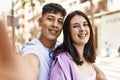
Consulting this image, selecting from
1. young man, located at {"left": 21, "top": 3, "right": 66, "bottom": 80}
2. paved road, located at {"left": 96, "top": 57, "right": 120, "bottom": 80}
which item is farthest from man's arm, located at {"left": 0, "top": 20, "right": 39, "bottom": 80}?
paved road, located at {"left": 96, "top": 57, "right": 120, "bottom": 80}

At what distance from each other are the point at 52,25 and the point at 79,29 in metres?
0.13

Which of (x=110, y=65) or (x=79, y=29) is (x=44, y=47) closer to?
(x=79, y=29)

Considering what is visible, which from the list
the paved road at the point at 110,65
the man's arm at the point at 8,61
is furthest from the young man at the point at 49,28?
the paved road at the point at 110,65

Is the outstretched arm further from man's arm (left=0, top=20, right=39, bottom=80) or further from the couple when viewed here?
the couple

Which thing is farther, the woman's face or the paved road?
the paved road

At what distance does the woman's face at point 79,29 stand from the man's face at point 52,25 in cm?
6

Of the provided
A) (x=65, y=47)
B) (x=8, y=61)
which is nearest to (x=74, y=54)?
(x=65, y=47)

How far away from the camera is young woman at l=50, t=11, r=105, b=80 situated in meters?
1.02

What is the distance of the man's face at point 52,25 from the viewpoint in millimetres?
1137

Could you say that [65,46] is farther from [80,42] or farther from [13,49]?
[13,49]

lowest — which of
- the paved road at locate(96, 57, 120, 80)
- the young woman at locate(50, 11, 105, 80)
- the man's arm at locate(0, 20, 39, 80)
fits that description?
the paved road at locate(96, 57, 120, 80)

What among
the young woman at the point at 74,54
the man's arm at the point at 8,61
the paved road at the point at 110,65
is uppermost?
the man's arm at the point at 8,61

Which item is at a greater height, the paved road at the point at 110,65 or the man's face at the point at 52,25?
the man's face at the point at 52,25

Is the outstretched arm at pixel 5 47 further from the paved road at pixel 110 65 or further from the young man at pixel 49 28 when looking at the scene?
the paved road at pixel 110 65
